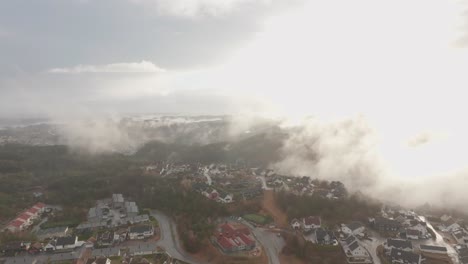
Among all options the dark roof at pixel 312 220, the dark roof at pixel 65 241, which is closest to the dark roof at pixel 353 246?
the dark roof at pixel 312 220

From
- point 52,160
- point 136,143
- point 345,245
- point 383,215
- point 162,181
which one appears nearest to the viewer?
point 345,245

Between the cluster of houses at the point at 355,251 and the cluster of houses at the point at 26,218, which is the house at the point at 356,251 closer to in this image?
the cluster of houses at the point at 355,251

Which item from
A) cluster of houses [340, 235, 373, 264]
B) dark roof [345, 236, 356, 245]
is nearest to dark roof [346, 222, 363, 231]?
dark roof [345, 236, 356, 245]

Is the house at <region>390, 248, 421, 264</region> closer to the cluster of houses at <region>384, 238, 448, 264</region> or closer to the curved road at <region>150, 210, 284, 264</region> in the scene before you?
the cluster of houses at <region>384, 238, 448, 264</region>

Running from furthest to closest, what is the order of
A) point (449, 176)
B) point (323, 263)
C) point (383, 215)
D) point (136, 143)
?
point (136, 143) < point (449, 176) < point (383, 215) < point (323, 263)

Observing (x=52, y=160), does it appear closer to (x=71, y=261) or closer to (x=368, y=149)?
(x=71, y=261)

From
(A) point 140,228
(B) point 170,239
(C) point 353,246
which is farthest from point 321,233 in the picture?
(A) point 140,228

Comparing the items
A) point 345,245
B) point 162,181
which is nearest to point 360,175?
point 345,245
